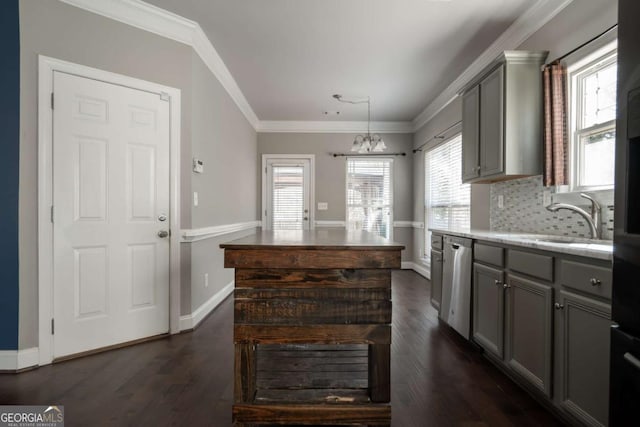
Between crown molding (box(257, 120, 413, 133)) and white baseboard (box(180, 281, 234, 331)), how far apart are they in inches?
123

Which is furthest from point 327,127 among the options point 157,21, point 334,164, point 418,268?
point 157,21

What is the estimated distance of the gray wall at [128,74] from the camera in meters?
2.11

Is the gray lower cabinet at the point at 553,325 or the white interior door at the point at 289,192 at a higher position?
the white interior door at the point at 289,192

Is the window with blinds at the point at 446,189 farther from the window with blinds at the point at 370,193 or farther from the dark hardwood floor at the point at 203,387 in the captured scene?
the dark hardwood floor at the point at 203,387

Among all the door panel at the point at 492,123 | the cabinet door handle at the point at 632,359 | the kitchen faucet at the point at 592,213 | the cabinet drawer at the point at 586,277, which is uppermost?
the door panel at the point at 492,123

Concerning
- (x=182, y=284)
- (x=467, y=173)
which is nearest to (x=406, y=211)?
(x=467, y=173)

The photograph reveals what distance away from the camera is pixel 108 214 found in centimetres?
242

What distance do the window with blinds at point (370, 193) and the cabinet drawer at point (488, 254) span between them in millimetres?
3528

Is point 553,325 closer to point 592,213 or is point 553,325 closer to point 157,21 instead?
point 592,213

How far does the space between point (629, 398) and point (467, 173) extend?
2392mm

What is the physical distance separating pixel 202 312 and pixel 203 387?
1.26 meters

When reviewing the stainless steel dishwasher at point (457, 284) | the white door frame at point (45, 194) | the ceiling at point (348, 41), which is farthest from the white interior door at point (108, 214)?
the stainless steel dishwasher at point (457, 284)

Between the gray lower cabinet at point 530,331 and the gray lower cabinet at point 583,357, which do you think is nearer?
the gray lower cabinet at point 583,357

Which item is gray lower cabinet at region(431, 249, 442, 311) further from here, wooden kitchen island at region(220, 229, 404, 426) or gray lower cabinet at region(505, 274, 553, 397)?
wooden kitchen island at region(220, 229, 404, 426)
